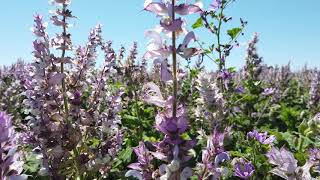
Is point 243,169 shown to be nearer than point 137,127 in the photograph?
Yes

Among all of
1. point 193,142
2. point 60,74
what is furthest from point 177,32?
point 60,74

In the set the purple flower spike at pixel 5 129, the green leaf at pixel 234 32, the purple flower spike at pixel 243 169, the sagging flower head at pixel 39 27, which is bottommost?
the purple flower spike at pixel 243 169

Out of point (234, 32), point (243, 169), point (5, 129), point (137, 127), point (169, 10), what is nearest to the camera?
point (5, 129)

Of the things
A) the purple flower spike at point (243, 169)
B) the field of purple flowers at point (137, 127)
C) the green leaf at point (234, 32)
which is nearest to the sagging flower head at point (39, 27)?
the field of purple flowers at point (137, 127)

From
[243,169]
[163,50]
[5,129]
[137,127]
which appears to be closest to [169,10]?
[163,50]

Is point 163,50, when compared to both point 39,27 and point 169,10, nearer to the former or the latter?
point 169,10

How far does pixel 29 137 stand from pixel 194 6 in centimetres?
233

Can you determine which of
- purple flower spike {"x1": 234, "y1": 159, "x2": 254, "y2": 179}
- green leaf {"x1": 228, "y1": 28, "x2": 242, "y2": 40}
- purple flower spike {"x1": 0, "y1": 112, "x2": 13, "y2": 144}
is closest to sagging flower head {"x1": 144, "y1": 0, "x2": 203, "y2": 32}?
purple flower spike {"x1": 0, "y1": 112, "x2": 13, "y2": 144}

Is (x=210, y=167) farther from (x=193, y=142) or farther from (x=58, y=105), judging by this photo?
(x=58, y=105)

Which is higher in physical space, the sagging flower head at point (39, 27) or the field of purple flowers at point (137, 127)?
the sagging flower head at point (39, 27)

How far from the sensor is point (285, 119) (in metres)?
8.15

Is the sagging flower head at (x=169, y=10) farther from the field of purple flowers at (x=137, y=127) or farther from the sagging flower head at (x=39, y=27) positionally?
the sagging flower head at (x=39, y=27)

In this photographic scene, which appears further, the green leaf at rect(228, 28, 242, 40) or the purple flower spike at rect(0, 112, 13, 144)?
the green leaf at rect(228, 28, 242, 40)

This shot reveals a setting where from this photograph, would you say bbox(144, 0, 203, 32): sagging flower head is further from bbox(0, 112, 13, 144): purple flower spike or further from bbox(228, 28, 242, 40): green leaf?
bbox(228, 28, 242, 40): green leaf
